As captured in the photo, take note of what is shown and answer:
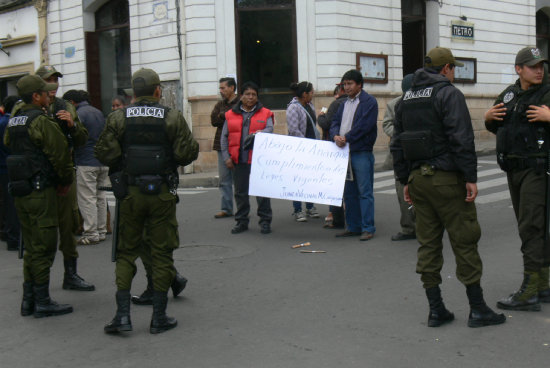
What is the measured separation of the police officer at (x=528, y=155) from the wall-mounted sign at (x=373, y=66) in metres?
13.5

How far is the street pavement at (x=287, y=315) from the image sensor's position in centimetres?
441

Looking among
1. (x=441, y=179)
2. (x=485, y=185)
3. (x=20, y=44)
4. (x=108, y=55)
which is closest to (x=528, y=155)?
(x=441, y=179)

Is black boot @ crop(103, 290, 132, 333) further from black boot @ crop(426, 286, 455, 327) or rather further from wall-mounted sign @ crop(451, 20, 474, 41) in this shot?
wall-mounted sign @ crop(451, 20, 474, 41)

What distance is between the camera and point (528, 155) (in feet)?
16.8

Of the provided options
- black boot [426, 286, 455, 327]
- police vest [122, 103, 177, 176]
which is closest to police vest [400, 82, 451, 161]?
black boot [426, 286, 455, 327]

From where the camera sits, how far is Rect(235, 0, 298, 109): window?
1805 centimetres

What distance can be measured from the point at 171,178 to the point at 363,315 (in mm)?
1793

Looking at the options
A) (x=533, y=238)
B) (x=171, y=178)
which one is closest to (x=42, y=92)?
(x=171, y=178)

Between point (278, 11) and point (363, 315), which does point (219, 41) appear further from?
point (363, 315)

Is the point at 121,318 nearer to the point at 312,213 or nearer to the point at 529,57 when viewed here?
the point at 529,57

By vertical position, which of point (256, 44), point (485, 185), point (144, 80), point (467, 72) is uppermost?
point (256, 44)

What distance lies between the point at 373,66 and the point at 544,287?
14.1 m

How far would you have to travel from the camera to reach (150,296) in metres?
5.81

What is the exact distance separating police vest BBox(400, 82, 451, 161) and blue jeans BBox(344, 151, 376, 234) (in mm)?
3446
